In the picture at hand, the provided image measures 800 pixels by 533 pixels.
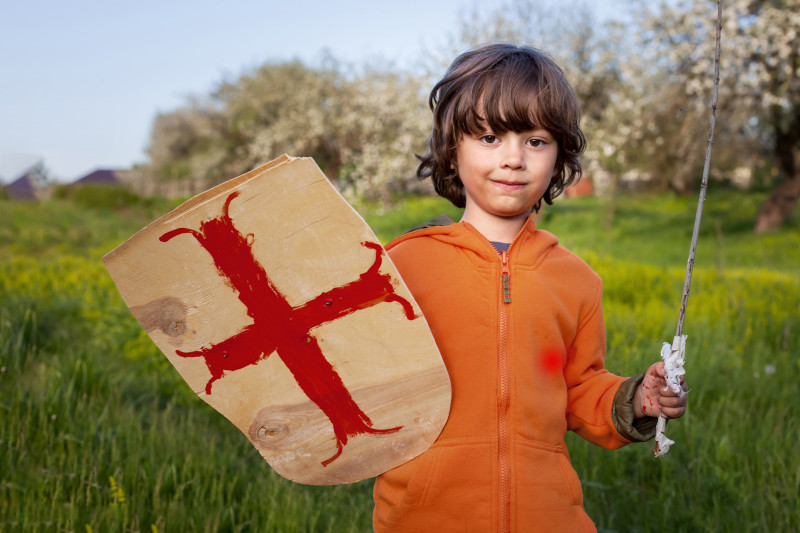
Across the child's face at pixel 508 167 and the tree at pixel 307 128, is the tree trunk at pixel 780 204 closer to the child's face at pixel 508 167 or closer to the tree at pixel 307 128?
the tree at pixel 307 128

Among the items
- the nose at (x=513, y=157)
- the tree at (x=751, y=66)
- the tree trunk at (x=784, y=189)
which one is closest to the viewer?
the nose at (x=513, y=157)

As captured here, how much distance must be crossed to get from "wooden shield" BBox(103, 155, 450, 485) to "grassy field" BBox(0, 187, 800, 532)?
0.87m

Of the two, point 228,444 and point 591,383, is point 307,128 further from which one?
point 591,383

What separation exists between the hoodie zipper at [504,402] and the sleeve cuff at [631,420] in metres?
0.25

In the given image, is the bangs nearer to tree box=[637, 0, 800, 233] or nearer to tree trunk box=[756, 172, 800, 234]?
tree box=[637, 0, 800, 233]

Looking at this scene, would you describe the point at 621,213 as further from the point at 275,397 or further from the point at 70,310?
the point at 275,397

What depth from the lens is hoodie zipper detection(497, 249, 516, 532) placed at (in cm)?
133

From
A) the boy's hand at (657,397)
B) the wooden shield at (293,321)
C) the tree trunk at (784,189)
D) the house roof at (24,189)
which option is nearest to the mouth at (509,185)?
the wooden shield at (293,321)

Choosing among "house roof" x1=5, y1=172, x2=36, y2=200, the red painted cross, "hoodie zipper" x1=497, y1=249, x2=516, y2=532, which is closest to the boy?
"hoodie zipper" x1=497, y1=249, x2=516, y2=532

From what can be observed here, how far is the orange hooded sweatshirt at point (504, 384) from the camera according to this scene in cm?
134

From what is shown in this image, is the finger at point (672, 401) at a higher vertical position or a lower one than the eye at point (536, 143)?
lower

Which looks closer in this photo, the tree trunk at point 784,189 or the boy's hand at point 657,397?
the boy's hand at point 657,397

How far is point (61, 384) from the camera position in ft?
9.09

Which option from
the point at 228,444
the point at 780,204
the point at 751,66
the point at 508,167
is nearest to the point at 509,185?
the point at 508,167
